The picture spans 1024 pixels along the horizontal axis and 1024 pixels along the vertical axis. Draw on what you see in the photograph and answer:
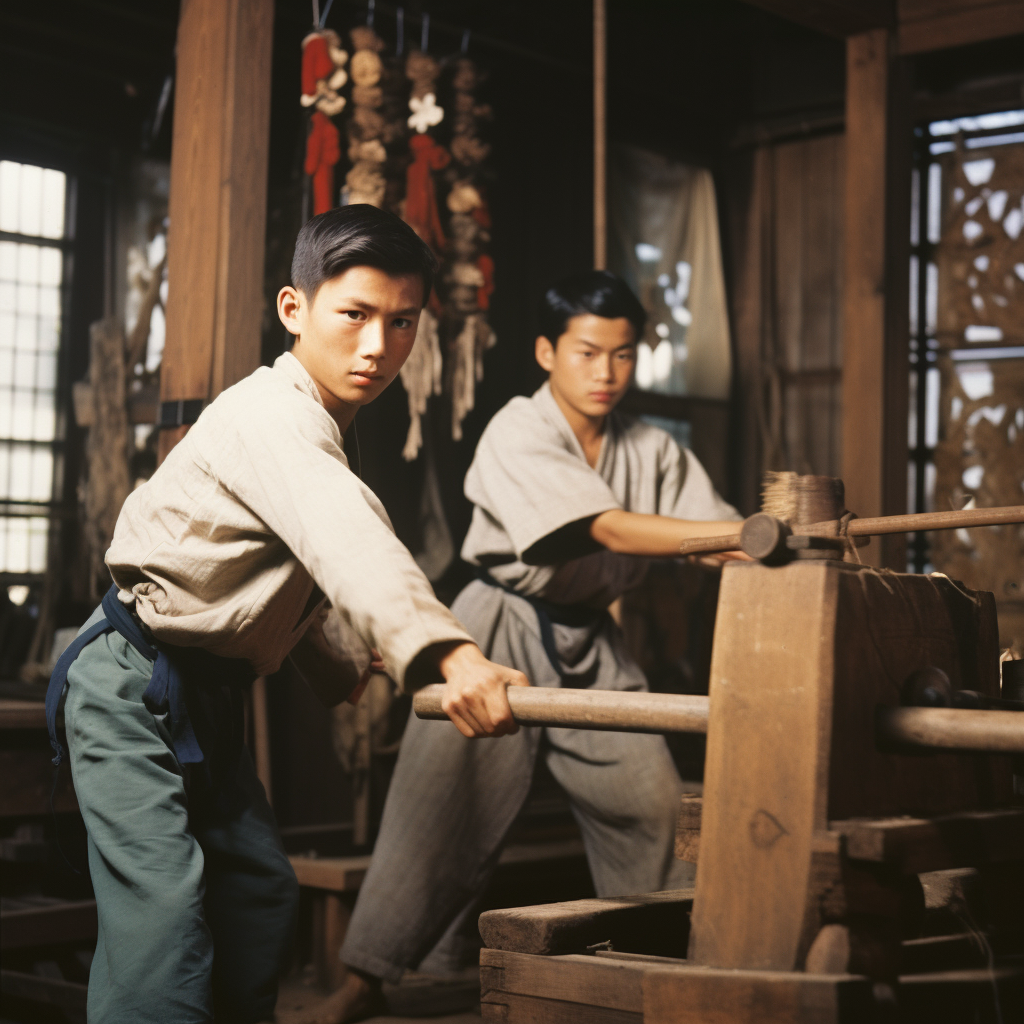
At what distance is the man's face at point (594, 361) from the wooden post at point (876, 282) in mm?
938

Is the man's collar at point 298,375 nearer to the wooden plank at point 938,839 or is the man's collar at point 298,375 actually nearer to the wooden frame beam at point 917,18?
the wooden plank at point 938,839

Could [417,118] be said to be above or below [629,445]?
above

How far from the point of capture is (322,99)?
359cm

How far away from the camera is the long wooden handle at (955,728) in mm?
1321

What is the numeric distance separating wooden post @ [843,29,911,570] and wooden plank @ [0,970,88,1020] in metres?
2.62

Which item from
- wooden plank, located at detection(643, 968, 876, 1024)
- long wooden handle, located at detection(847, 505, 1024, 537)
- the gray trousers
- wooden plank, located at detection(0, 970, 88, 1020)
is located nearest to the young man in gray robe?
the gray trousers

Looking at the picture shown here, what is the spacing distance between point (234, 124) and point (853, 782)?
2.35 meters

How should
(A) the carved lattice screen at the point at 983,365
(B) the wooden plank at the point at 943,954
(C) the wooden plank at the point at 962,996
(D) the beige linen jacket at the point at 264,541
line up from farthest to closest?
(A) the carved lattice screen at the point at 983,365
(D) the beige linen jacket at the point at 264,541
(B) the wooden plank at the point at 943,954
(C) the wooden plank at the point at 962,996

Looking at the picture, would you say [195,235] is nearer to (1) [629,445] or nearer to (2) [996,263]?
(1) [629,445]

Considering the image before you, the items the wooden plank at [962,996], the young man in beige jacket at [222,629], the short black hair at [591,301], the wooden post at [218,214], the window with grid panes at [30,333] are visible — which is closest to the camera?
the wooden plank at [962,996]

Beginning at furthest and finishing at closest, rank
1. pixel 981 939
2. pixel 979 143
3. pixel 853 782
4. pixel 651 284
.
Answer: pixel 651 284 < pixel 979 143 < pixel 981 939 < pixel 853 782

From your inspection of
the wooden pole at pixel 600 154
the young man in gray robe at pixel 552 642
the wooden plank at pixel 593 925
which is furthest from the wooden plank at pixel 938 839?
the wooden pole at pixel 600 154

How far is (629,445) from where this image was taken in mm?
3725

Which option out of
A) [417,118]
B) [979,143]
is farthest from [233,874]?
[979,143]
